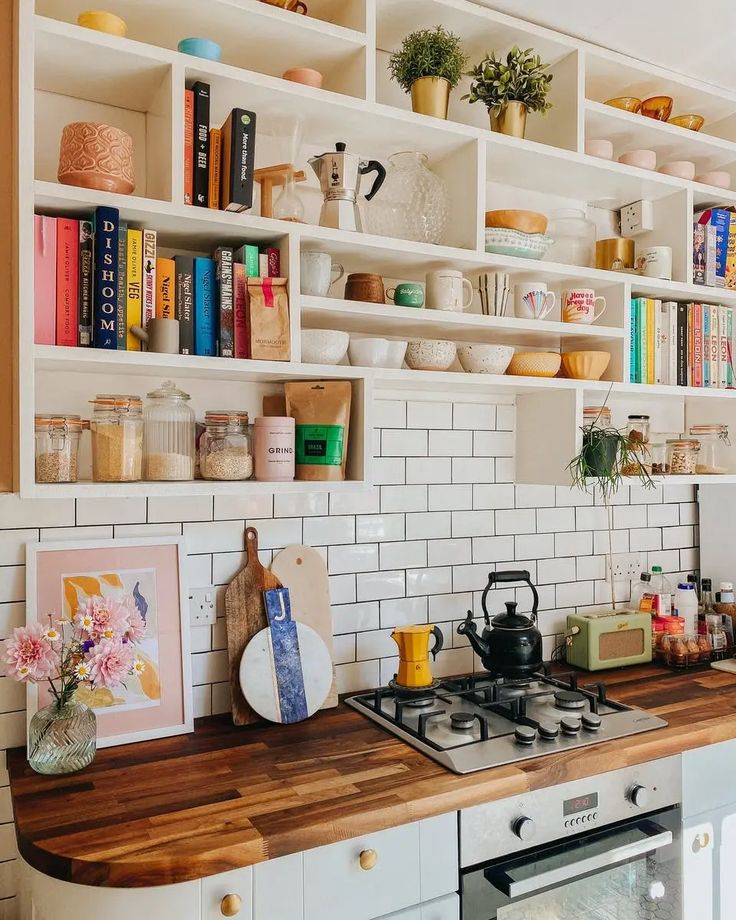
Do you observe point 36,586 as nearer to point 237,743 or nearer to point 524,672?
point 237,743

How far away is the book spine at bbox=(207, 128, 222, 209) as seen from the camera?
5.60 ft

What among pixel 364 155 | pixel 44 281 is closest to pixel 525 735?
pixel 44 281

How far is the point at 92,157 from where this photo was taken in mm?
1571

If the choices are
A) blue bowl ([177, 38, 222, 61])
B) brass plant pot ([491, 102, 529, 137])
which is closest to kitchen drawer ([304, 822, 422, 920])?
blue bowl ([177, 38, 222, 61])

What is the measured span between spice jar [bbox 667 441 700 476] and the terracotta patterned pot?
179cm

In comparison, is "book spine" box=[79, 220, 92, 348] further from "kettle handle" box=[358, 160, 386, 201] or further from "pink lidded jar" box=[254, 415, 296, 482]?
"kettle handle" box=[358, 160, 386, 201]

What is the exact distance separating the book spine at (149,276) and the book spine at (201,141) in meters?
0.13

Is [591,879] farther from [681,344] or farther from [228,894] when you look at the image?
[681,344]

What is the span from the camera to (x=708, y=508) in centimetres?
277

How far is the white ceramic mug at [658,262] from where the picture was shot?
239 cm

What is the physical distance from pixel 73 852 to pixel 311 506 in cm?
103

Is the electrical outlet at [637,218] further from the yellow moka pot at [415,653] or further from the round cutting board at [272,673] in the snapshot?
the round cutting board at [272,673]

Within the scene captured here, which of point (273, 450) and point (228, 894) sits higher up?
point (273, 450)

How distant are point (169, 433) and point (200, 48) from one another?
32.7 inches
